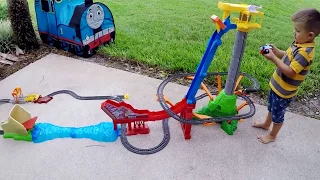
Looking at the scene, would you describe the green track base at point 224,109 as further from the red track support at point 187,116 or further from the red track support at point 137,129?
the red track support at point 137,129

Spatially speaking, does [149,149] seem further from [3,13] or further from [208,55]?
[3,13]

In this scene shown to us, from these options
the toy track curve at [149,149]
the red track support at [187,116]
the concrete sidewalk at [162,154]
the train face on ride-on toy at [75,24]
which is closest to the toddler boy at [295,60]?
the concrete sidewalk at [162,154]

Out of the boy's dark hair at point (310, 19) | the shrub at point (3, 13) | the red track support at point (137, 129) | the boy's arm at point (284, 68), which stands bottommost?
the red track support at point (137, 129)

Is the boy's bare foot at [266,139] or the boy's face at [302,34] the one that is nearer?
the boy's face at [302,34]

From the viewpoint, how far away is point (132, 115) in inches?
81.8

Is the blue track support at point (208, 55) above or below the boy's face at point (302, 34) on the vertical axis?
below

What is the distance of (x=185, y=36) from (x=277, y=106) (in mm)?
2104

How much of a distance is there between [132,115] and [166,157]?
36cm

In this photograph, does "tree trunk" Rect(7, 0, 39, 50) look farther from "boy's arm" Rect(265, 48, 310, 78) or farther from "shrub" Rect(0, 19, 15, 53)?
"boy's arm" Rect(265, 48, 310, 78)

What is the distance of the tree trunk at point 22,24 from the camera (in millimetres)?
3164

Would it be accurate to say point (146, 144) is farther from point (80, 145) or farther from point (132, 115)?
point (80, 145)

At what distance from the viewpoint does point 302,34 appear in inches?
68.6

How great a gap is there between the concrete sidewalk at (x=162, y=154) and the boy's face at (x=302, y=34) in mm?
768

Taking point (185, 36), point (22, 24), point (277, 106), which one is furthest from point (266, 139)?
point (22, 24)
